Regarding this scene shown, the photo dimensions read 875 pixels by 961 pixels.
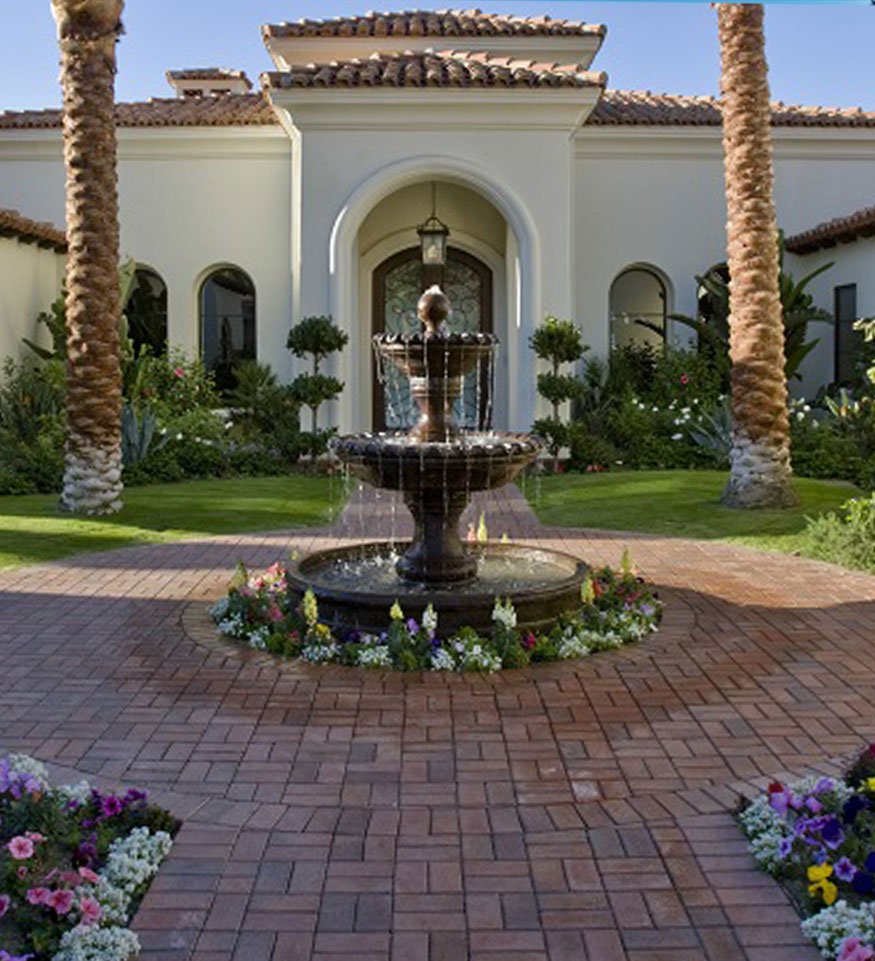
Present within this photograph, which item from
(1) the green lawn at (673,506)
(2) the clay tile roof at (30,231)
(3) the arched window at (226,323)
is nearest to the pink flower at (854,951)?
(1) the green lawn at (673,506)

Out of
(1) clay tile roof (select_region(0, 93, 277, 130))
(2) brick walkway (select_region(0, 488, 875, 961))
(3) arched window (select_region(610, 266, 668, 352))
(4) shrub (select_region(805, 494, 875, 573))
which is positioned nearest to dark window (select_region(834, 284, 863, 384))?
(3) arched window (select_region(610, 266, 668, 352))

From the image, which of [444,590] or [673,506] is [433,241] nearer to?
[673,506]

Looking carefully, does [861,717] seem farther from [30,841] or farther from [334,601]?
[30,841]

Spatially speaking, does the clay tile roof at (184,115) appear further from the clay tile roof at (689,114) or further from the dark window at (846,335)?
the dark window at (846,335)

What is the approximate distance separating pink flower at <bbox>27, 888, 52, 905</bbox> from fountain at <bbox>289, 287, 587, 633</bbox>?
3714mm

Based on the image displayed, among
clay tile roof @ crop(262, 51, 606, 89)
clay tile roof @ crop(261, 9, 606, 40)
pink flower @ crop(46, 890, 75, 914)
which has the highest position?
clay tile roof @ crop(261, 9, 606, 40)

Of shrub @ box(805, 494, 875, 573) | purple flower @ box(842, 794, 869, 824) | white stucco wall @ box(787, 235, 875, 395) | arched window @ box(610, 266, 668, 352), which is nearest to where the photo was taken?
purple flower @ box(842, 794, 869, 824)

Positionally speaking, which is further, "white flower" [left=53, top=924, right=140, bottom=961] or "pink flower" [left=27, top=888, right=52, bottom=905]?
"pink flower" [left=27, top=888, right=52, bottom=905]

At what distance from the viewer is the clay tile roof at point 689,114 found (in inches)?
763

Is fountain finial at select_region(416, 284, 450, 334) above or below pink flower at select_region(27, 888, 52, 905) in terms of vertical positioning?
above

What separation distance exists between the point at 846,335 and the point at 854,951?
17368 millimetres

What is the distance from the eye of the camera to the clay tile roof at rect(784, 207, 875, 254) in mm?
17578


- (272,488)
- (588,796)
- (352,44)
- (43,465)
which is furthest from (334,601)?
(352,44)

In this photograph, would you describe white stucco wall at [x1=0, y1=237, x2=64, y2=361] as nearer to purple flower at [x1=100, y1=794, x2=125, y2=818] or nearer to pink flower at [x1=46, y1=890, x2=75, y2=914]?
purple flower at [x1=100, y1=794, x2=125, y2=818]
